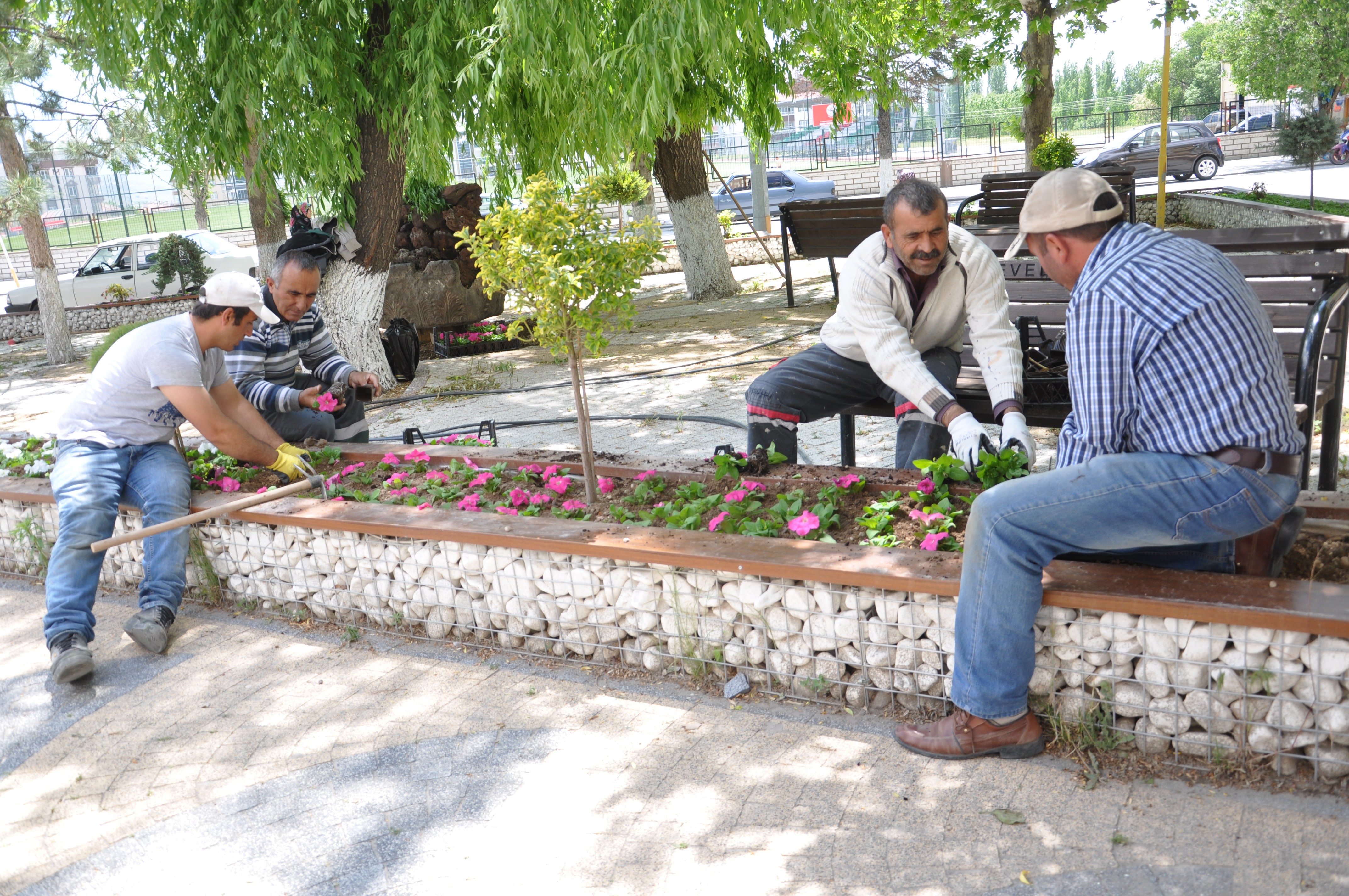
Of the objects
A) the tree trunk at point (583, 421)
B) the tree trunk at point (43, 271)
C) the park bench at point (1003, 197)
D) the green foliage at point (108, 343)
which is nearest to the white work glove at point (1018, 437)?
the tree trunk at point (583, 421)

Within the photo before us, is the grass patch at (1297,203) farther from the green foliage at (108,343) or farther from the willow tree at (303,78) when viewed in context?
the green foliage at (108,343)

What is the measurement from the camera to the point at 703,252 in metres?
12.2

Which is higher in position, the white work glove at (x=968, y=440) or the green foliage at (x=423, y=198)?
the green foliage at (x=423, y=198)

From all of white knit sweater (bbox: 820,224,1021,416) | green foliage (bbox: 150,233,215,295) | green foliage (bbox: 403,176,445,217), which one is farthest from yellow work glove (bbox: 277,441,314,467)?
green foliage (bbox: 150,233,215,295)

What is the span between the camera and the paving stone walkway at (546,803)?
7.40 feet

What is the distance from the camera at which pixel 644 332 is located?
10461 millimetres

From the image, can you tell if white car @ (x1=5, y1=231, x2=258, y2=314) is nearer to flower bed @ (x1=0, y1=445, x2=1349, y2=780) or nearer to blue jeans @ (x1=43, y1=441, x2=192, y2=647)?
blue jeans @ (x1=43, y1=441, x2=192, y2=647)

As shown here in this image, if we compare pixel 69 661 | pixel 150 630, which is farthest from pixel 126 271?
pixel 69 661

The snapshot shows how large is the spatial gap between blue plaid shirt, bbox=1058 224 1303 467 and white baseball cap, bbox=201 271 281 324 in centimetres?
302

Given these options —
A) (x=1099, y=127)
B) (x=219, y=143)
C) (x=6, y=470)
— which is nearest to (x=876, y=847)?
(x=6, y=470)

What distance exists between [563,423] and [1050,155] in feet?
34.9

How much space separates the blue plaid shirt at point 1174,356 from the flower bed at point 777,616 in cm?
37

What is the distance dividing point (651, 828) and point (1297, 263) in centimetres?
325

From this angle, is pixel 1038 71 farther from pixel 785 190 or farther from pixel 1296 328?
pixel 785 190
